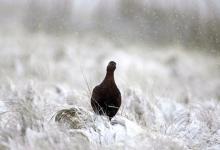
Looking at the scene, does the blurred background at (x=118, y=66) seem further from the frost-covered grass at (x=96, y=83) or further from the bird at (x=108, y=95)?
the bird at (x=108, y=95)

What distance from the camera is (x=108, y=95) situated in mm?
3355

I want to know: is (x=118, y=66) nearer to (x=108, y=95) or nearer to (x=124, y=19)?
(x=124, y=19)

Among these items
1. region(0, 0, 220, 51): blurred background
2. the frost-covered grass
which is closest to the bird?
the frost-covered grass

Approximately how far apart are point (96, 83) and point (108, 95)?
2.22 meters

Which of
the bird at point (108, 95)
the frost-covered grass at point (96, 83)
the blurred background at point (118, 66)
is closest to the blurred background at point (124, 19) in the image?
the blurred background at point (118, 66)

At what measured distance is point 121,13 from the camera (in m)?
10.5

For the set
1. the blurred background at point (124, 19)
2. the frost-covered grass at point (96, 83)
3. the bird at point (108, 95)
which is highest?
the blurred background at point (124, 19)

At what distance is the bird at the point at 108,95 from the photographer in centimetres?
335

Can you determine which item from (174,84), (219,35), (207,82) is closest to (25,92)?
(174,84)

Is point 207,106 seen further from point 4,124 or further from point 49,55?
point 49,55

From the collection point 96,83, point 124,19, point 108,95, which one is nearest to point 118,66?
→ point 96,83

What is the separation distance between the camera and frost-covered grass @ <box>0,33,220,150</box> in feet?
10.0

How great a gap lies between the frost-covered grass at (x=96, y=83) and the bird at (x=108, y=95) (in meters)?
0.09

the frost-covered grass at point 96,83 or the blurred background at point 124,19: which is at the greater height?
the blurred background at point 124,19
